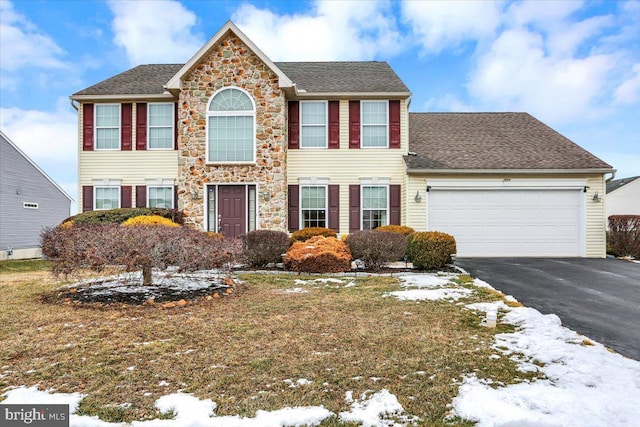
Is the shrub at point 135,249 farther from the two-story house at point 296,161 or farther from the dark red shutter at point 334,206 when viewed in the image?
the dark red shutter at point 334,206

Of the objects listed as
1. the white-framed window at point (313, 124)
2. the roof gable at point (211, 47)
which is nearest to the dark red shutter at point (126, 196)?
the roof gable at point (211, 47)

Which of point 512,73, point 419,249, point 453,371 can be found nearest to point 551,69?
point 512,73

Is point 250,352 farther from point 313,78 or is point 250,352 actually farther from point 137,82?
point 137,82

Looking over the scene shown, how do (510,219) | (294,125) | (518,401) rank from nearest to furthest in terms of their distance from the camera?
(518,401), (510,219), (294,125)

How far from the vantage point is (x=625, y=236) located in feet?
42.1

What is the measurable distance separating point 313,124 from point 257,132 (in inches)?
84.3

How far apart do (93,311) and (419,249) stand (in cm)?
697

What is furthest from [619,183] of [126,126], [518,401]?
[518,401]

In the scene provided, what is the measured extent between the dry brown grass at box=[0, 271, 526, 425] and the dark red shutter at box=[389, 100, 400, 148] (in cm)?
855

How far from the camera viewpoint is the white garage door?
42.8 feet

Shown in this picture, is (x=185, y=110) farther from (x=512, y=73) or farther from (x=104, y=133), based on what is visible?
(x=512, y=73)

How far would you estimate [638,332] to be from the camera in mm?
4758

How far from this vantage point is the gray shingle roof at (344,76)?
13.6 metres

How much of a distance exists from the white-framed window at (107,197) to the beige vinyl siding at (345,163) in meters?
6.43
